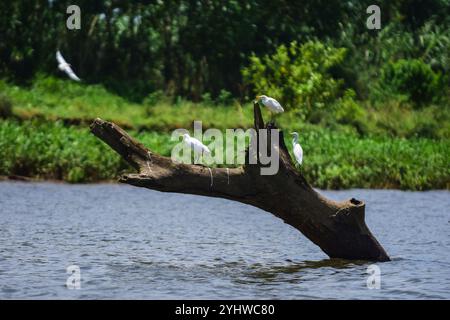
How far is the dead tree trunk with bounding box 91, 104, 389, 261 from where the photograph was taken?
14922 millimetres

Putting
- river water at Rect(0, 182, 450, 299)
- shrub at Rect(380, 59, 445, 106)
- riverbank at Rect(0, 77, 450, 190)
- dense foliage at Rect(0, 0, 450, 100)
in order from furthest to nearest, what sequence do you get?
dense foliage at Rect(0, 0, 450, 100) < shrub at Rect(380, 59, 445, 106) < riverbank at Rect(0, 77, 450, 190) < river water at Rect(0, 182, 450, 299)

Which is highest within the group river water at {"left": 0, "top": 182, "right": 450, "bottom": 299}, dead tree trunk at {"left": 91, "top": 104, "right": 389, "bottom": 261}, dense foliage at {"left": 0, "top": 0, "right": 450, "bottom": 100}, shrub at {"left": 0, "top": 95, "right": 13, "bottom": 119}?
dense foliage at {"left": 0, "top": 0, "right": 450, "bottom": 100}

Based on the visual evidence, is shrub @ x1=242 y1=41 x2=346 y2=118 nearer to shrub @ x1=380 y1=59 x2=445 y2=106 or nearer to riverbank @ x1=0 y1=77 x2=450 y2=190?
riverbank @ x1=0 y1=77 x2=450 y2=190

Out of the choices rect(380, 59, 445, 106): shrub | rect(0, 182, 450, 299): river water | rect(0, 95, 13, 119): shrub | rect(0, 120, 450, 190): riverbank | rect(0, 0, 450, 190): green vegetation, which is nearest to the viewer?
rect(0, 182, 450, 299): river water

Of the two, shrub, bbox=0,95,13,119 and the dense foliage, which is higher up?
the dense foliage

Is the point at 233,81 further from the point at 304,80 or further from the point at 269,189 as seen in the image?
the point at 269,189

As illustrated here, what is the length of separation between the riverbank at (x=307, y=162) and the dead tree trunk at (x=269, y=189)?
13687 mm

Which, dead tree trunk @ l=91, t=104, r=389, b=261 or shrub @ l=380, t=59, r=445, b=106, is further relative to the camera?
shrub @ l=380, t=59, r=445, b=106

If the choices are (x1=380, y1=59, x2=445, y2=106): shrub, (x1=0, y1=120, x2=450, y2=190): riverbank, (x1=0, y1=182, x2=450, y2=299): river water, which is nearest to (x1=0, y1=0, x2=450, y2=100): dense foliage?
(x1=380, y1=59, x2=445, y2=106): shrub

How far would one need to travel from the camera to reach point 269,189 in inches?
607

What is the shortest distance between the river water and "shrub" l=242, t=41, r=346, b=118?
12229 millimetres

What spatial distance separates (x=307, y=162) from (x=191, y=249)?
40.4ft
